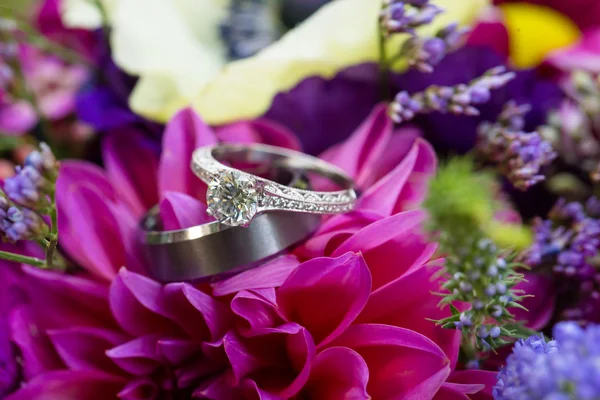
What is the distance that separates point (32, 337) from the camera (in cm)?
35

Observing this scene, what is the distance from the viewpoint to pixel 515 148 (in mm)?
362

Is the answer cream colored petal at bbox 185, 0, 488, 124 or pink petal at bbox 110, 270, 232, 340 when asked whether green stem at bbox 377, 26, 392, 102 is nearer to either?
cream colored petal at bbox 185, 0, 488, 124

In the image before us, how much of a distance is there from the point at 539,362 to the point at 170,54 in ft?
1.14

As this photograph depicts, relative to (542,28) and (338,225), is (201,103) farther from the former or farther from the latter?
(542,28)

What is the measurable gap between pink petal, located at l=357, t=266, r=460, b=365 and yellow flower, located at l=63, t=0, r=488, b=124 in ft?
0.61

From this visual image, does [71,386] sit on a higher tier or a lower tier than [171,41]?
lower

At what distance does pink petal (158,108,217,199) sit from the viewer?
38cm

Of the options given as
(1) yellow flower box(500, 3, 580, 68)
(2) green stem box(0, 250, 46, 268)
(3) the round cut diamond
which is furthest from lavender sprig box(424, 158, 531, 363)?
(1) yellow flower box(500, 3, 580, 68)

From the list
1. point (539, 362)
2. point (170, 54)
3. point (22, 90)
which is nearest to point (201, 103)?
point (170, 54)

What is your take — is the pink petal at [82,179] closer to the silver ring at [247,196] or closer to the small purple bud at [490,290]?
the silver ring at [247,196]

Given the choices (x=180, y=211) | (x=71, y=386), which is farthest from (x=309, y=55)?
(x=71, y=386)

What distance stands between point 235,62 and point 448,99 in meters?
0.14

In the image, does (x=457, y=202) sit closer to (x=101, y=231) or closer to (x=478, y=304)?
(x=478, y=304)

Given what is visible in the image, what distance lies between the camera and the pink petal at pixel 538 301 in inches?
13.9
